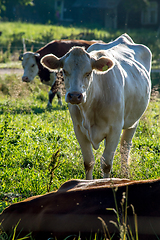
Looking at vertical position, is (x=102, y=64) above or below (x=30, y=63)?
below

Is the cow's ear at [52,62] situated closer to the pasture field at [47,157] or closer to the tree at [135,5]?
the pasture field at [47,157]

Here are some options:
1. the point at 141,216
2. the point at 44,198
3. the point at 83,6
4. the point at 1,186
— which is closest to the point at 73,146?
the point at 1,186

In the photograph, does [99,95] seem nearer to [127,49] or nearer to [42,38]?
[127,49]

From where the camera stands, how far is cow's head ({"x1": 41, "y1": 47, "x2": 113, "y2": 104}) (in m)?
3.40

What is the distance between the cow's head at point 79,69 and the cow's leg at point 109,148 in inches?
30.8

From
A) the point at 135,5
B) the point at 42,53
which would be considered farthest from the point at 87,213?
the point at 135,5

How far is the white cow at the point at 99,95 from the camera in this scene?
11.8ft

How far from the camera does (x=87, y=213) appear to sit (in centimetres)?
229

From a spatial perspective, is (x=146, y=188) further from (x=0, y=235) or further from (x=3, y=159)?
(x=3, y=159)

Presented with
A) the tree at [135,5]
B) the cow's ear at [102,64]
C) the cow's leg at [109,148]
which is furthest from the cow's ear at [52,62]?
the tree at [135,5]

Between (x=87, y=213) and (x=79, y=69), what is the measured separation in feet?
5.75

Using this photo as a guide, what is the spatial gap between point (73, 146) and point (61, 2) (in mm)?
42204

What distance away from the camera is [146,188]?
92.4 inches

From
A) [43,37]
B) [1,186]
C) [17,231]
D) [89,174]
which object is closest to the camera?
[17,231]
